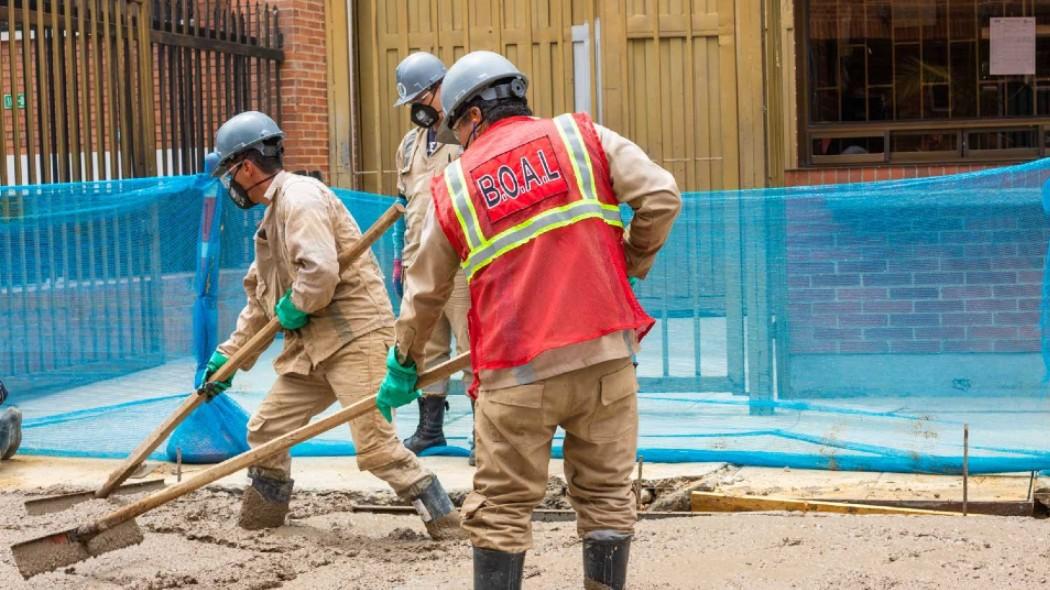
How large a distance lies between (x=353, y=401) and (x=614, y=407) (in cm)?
174

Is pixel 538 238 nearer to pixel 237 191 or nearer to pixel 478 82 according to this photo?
pixel 478 82

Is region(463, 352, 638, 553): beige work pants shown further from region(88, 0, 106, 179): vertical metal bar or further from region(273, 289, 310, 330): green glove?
region(88, 0, 106, 179): vertical metal bar

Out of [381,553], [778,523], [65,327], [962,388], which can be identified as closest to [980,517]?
[778,523]

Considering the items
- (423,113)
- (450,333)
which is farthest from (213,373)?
(450,333)

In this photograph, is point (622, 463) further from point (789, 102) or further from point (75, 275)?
point (789, 102)

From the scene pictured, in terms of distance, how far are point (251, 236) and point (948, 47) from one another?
5257 mm

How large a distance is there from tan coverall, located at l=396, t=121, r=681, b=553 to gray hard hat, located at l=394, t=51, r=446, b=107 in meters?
2.56

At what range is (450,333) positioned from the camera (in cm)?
788

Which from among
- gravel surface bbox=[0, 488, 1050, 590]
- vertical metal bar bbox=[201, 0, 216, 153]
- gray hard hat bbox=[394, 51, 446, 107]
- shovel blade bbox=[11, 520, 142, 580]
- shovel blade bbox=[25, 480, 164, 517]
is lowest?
gravel surface bbox=[0, 488, 1050, 590]

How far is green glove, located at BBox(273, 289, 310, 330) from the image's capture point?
6.01 metres

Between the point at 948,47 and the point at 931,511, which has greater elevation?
the point at 948,47

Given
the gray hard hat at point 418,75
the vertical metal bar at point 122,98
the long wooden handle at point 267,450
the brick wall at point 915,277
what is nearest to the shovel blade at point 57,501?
the long wooden handle at point 267,450

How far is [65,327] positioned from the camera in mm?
8258

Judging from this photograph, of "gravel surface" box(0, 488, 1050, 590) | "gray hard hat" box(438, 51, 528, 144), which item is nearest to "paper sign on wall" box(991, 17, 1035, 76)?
"gravel surface" box(0, 488, 1050, 590)
